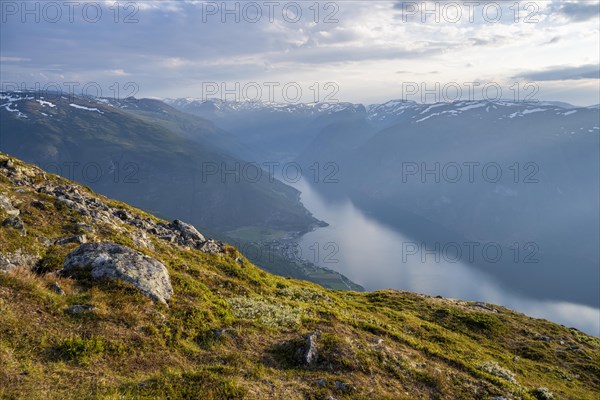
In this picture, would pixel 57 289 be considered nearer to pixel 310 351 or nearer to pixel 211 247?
pixel 310 351

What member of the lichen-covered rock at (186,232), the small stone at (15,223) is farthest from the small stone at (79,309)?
the lichen-covered rock at (186,232)

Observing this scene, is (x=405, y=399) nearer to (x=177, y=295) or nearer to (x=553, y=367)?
(x=177, y=295)

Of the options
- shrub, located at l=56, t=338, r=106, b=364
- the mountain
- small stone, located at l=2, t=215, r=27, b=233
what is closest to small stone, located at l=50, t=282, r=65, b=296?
the mountain

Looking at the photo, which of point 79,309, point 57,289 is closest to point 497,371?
point 79,309

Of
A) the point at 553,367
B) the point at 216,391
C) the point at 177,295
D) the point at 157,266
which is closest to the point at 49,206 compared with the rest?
the point at 157,266

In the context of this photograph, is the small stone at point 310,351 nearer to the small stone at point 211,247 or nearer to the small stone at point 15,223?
the small stone at point 211,247

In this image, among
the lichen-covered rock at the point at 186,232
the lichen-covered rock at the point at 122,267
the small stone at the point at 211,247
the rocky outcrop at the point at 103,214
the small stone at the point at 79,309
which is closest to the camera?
the small stone at the point at 79,309
